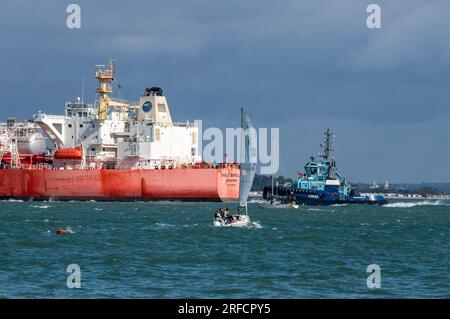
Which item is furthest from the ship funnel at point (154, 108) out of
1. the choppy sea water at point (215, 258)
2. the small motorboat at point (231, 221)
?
the small motorboat at point (231, 221)

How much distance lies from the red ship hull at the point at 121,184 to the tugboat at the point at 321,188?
44.8 feet

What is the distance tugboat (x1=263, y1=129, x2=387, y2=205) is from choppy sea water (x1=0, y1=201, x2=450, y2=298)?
1676 inches

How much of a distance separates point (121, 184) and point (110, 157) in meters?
6.72

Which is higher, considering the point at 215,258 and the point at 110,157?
the point at 110,157

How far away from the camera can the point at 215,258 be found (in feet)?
122

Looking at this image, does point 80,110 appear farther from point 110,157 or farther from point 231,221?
point 231,221

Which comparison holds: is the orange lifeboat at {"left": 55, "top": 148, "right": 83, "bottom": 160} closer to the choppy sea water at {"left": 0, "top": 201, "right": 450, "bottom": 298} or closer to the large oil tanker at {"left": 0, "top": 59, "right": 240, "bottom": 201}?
the large oil tanker at {"left": 0, "top": 59, "right": 240, "bottom": 201}

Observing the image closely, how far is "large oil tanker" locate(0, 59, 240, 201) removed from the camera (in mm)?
93625

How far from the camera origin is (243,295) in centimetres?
2711

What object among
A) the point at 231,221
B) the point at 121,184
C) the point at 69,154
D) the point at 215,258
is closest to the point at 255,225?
the point at 231,221

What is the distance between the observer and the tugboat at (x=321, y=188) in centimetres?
10625

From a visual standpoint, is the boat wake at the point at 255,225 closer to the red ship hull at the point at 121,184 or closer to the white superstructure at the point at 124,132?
the red ship hull at the point at 121,184
